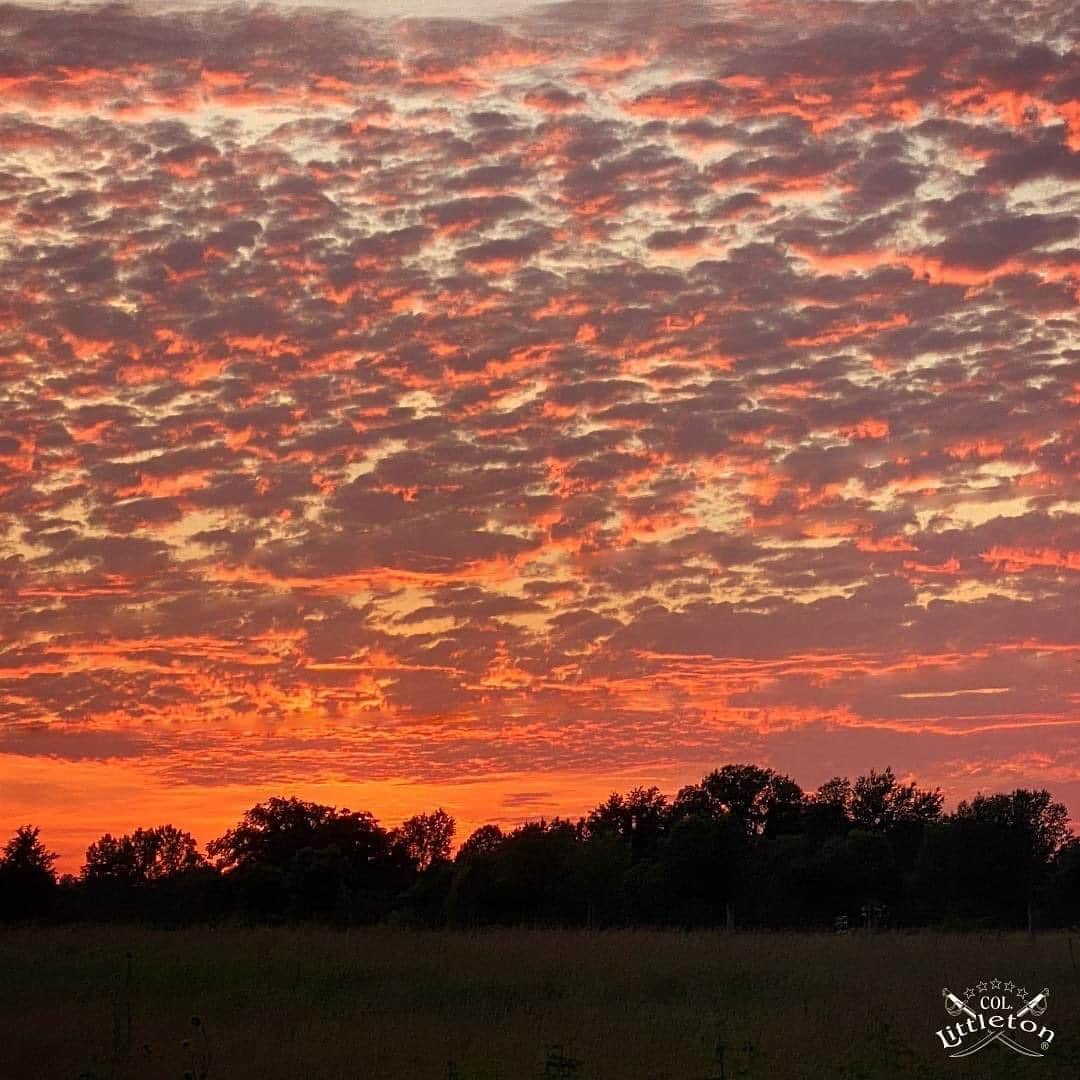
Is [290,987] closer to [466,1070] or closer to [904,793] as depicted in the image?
[466,1070]

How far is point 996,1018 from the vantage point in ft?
68.2

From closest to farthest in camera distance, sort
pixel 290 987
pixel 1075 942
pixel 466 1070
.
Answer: pixel 466 1070, pixel 290 987, pixel 1075 942

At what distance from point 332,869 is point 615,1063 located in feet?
122

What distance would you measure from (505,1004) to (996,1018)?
7.70 m

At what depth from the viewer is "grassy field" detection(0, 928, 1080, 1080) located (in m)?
17.3

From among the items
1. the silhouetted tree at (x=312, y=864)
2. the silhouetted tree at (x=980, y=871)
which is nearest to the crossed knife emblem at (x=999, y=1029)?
the silhouetted tree at (x=312, y=864)

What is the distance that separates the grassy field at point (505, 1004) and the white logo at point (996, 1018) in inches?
10.6

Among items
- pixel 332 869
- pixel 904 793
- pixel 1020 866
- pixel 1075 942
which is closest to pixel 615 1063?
pixel 1075 942

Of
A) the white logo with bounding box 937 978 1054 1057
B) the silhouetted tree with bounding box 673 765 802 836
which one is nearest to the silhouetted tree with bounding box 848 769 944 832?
the silhouetted tree with bounding box 673 765 802 836

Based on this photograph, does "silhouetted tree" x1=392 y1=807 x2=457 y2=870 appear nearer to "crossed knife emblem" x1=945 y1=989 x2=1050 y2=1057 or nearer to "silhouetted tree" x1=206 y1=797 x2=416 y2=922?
"silhouetted tree" x1=206 y1=797 x2=416 y2=922

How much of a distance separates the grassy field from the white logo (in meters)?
0.27

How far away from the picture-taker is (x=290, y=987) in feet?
81.1

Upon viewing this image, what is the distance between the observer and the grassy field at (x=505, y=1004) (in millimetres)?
17281

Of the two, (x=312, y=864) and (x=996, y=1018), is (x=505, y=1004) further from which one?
(x=312, y=864)
